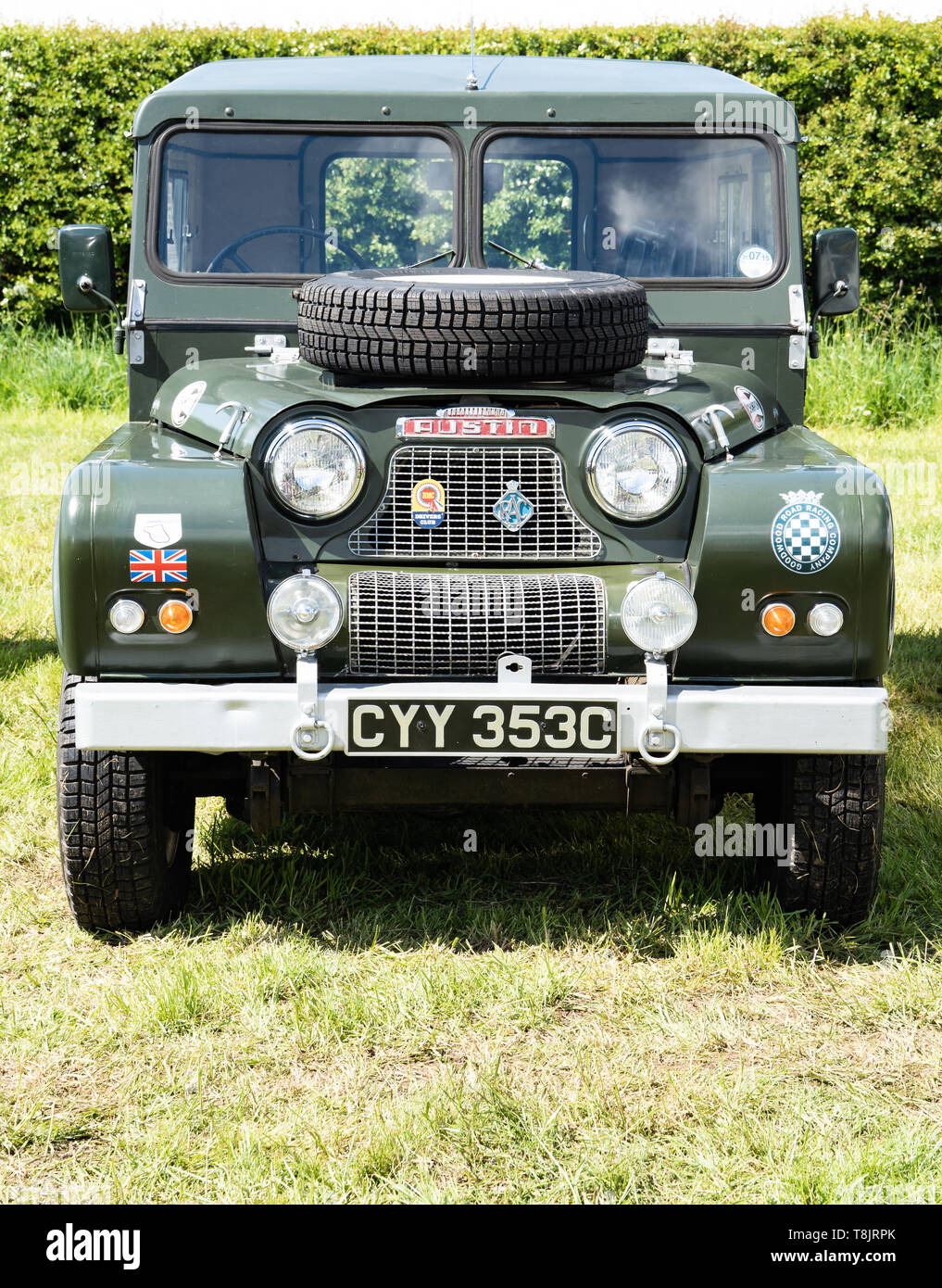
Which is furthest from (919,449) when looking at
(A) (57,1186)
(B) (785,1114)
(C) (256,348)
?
(A) (57,1186)

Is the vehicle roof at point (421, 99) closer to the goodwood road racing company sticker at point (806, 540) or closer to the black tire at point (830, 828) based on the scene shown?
the goodwood road racing company sticker at point (806, 540)

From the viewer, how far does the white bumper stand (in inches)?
118

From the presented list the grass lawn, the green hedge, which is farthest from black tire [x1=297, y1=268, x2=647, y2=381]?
the green hedge

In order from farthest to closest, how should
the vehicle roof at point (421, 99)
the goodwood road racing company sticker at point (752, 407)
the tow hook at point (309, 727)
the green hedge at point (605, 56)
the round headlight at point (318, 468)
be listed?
the green hedge at point (605, 56) < the vehicle roof at point (421, 99) < the goodwood road racing company sticker at point (752, 407) < the round headlight at point (318, 468) < the tow hook at point (309, 727)

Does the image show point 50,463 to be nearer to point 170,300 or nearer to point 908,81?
point 170,300

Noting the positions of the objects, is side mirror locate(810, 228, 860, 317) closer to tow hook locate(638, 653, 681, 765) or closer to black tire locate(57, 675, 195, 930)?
tow hook locate(638, 653, 681, 765)

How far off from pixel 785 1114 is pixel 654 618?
1.08 meters

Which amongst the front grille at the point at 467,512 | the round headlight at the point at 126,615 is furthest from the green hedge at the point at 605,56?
the round headlight at the point at 126,615

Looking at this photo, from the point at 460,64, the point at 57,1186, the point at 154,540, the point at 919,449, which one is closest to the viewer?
the point at 57,1186

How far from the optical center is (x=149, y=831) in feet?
10.8

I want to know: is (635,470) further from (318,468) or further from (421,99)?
(421,99)

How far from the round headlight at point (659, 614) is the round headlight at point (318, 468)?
72 cm

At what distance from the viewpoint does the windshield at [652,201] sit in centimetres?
421

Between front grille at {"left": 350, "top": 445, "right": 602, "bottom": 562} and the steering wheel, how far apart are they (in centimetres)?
125
